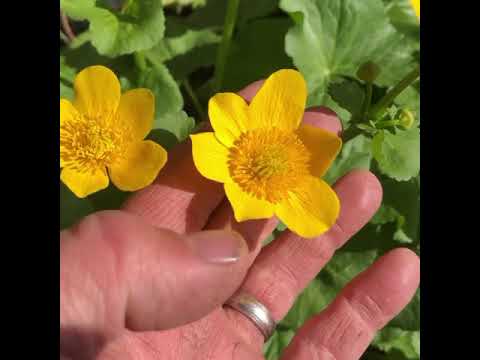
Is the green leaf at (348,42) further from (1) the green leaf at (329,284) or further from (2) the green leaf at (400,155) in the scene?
(1) the green leaf at (329,284)

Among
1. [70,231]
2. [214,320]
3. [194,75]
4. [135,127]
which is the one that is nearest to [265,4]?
[194,75]

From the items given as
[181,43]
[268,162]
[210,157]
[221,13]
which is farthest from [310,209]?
[221,13]

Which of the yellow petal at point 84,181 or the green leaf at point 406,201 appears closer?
the yellow petal at point 84,181

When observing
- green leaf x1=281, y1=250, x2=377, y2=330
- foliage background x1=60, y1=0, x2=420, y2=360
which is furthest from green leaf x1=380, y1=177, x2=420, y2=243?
green leaf x1=281, y1=250, x2=377, y2=330

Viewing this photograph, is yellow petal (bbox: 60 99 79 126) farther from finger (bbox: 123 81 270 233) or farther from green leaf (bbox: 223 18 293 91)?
green leaf (bbox: 223 18 293 91)

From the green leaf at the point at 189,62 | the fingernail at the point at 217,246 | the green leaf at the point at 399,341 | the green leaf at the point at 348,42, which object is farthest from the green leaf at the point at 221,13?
the green leaf at the point at 399,341
